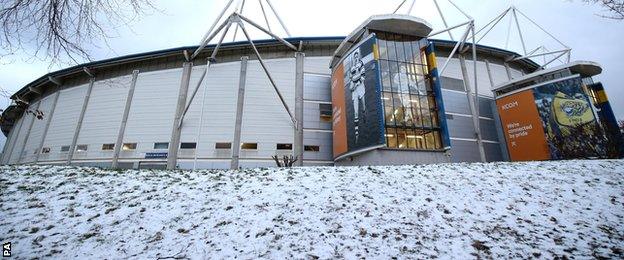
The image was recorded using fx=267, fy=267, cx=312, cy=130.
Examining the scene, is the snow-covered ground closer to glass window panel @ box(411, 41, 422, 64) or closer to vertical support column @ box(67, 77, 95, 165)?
glass window panel @ box(411, 41, 422, 64)

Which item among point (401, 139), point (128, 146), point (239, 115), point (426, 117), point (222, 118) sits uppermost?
point (239, 115)

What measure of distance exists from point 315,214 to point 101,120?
33.2m

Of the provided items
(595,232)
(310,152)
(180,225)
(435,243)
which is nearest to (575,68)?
(310,152)

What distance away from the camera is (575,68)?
1083 inches

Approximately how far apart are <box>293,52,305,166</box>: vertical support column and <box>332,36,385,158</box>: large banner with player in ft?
11.3

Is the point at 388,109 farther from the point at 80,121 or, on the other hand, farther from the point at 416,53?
the point at 80,121

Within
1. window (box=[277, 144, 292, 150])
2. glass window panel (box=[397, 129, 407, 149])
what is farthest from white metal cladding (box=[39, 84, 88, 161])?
glass window panel (box=[397, 129, 407, 149])

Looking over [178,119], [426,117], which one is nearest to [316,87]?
[426,117]

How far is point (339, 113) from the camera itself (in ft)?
81.8

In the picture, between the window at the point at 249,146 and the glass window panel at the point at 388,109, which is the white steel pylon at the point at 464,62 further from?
the window at the point at 249,146

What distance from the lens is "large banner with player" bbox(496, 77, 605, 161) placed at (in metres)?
23.7

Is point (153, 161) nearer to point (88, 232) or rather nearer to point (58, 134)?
point (58, 134)

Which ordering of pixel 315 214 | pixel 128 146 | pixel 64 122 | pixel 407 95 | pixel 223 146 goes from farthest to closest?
pixel 64 122, pixel 128 146, pixel 223 146, pixel 407 95, pixel 315 214

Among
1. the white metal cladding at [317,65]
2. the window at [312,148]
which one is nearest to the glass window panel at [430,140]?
the window at [312,148]
